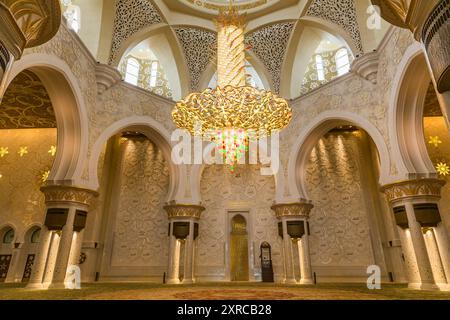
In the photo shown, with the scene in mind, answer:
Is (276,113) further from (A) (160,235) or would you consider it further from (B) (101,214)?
(B) (101,214)

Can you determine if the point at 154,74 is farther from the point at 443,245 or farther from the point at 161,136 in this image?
the point at 443,245

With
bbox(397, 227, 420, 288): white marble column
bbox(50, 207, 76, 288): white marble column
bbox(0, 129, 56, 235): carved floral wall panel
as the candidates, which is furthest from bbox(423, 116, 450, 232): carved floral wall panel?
bbox(0, 129, 56, 235): carved floral wall panel

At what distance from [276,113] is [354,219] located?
4974 mm

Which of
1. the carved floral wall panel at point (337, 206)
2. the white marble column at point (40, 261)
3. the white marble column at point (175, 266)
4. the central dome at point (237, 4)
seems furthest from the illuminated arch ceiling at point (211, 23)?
the white marble column at point (40, 261)

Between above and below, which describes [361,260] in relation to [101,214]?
below

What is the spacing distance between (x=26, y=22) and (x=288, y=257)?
7.04 m

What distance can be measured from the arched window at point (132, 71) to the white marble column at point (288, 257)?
19.6ft

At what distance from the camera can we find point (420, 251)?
493 cm

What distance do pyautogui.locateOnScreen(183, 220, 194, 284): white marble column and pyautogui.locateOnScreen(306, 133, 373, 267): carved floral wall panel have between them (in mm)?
3550

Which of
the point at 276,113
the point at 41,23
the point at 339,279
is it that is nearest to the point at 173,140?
the point at 276,113

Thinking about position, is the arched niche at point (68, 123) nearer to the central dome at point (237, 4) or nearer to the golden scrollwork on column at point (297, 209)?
the central dome at point (237, 4)

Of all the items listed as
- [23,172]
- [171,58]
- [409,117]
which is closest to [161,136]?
[171,58]

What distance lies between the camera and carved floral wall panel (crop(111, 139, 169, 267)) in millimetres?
8523

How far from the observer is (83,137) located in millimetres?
6129
